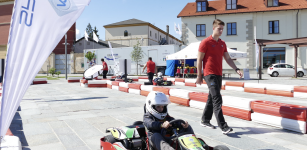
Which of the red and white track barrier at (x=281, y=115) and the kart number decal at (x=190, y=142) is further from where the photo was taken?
the red and white track barrier at (x=281, y=115)

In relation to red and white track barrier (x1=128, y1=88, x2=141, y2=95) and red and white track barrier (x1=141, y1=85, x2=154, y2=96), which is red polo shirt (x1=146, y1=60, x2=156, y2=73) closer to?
red and white track barrier (x1=128, y1=88, x2=141, y2=95)

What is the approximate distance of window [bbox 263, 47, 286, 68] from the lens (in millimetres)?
31375

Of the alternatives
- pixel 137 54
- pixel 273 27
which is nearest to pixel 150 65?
pixel 137 54

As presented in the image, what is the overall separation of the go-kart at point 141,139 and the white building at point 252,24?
30.4 m

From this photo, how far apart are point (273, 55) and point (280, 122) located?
97.7 feet

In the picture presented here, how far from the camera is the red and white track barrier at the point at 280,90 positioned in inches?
377

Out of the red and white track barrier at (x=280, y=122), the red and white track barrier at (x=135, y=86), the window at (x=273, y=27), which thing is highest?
the window at (x=273, y=27)

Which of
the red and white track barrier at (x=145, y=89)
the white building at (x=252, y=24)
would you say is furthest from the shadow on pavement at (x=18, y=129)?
→ the white building at (x=252, y=24)

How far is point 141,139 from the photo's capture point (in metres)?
3.39


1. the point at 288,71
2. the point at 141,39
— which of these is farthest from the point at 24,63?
the point at 141,39

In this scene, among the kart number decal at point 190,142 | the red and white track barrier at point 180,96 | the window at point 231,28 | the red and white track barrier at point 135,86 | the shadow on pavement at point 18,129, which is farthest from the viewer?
the window at point 231,28

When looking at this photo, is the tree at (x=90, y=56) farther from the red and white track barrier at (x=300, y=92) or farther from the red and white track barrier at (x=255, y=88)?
the red and white track barrier at (x=300, y=92)

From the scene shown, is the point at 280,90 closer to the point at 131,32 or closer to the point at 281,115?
the point at 281,115

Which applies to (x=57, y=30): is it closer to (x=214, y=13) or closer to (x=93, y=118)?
(x=93, y=118)
